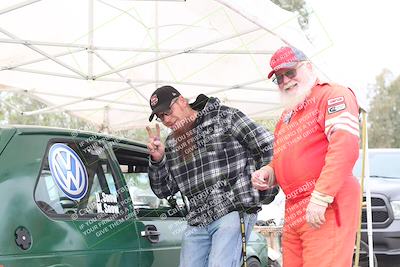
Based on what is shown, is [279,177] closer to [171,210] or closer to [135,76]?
[171,210]

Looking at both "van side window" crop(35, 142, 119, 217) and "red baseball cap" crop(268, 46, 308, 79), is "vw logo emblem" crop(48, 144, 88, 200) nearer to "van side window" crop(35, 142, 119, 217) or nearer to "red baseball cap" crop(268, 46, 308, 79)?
"van side window" crop(35, 142, 119, 217)

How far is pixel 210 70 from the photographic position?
23.7 ft

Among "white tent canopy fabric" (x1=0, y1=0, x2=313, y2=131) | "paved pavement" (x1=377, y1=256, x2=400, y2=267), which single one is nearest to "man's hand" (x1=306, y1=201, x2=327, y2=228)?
"white tent canopy fabric" (x1=0, y1=0, x2=313, y2=131)

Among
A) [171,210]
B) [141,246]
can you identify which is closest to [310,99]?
[141,246]

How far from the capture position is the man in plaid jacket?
375 cm

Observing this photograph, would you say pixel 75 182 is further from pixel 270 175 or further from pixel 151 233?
pixel 270 175

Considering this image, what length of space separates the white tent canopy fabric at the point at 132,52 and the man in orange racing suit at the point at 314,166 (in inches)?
87.8

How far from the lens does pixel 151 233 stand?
3916 mm

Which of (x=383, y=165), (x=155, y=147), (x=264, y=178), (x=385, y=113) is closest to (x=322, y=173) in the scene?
(x=264, y=178)

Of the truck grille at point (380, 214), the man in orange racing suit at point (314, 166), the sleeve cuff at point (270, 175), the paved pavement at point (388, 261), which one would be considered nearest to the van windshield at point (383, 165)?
the truck grille at point (380, 214)

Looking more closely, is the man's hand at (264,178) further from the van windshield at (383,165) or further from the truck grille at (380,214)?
the van windshield at (383,165)

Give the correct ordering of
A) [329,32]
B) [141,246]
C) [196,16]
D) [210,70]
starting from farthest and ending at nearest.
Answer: [210,70] < [196,16] < [329,32] < [141,246]

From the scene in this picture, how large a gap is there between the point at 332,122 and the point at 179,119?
1343 mm

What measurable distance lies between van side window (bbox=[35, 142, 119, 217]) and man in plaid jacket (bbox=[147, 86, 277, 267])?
52 cm
